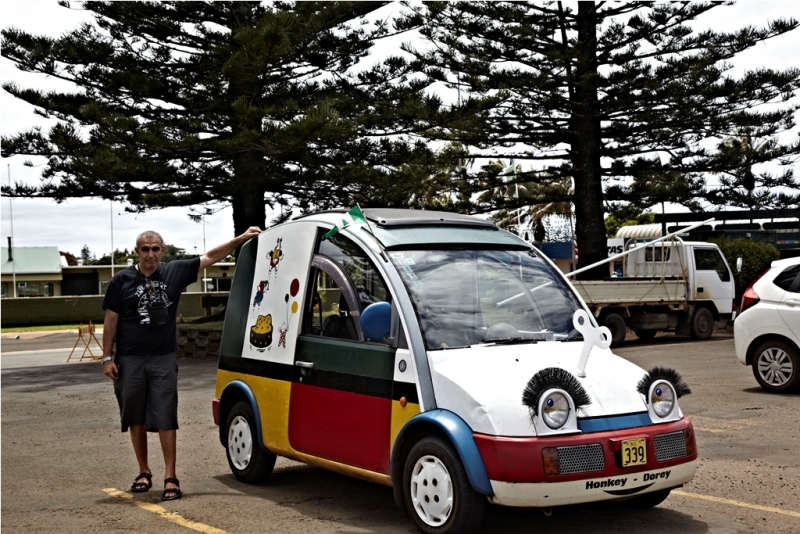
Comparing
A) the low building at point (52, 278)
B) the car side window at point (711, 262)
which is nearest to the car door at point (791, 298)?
the car side window at point (711, 262)

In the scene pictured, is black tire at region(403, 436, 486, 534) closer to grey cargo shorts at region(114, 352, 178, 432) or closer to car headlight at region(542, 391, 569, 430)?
car headlight at region(542, 391, 569, 430)

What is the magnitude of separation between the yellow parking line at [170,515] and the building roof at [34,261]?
61030 millimetres

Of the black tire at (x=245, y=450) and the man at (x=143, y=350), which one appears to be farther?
the black tire at (x=245, y=450)

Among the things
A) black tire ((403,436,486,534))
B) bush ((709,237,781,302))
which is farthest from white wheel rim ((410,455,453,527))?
bush ((709,237,781,302))

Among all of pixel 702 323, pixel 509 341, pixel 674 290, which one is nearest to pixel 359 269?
pixel 509 341

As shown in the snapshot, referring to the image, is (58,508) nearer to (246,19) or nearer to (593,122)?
(246,19)

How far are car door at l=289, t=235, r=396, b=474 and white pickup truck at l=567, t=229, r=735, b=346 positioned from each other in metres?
15.0

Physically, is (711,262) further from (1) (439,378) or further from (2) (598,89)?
(1) (439,378)

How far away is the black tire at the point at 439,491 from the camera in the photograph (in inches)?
209

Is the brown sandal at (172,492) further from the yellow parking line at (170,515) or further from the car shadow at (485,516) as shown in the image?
the car shadow at (485,516)

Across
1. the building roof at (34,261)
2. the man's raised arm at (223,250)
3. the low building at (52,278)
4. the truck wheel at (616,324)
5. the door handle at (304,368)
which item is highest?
the building roof at (34,261)

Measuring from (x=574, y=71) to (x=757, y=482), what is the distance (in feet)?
70.9

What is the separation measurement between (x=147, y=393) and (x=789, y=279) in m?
7.82

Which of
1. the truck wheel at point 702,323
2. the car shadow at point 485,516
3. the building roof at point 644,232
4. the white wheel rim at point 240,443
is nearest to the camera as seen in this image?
the car shadow at point 485,516
